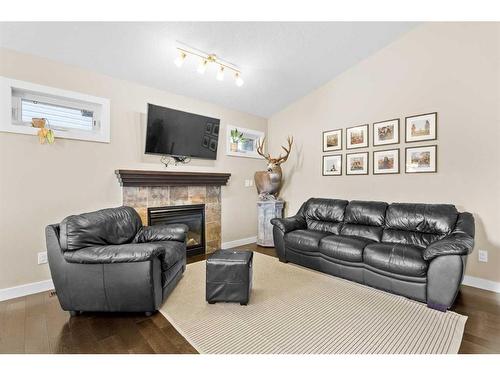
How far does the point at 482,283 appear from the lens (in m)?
2.77

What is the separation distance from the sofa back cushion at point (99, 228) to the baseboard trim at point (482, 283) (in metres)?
4.08

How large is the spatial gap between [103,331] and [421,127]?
4224 millimetres

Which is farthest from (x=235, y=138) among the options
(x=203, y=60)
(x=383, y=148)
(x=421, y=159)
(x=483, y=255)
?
(x=483, y=255)

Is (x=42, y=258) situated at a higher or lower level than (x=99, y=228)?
lower

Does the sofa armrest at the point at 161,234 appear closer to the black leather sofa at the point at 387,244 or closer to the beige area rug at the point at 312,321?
the beige area rug at the point at 312,321

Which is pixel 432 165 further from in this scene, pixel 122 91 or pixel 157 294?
pixel 122 91

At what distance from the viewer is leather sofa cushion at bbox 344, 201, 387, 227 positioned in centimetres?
325

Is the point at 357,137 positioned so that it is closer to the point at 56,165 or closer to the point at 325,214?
the point at 325,214

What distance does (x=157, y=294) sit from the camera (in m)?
2.15

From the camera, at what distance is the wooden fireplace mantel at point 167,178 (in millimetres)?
3201

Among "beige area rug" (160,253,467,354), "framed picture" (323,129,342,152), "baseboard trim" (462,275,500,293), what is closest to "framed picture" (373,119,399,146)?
"framed picture" (323,129,342,152)

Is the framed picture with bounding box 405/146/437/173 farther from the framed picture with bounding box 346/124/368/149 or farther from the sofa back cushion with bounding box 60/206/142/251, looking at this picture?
the sofa back cushion with bounding box 60/206/142/251
